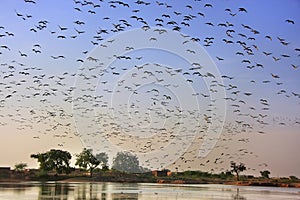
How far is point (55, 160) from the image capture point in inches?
3056

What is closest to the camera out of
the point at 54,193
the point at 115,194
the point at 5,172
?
the point at 54,193

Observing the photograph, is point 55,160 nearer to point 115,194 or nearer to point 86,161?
point 86,161

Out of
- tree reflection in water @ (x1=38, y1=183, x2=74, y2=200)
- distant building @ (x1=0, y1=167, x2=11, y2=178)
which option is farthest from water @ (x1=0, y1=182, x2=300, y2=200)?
distant building @ (x1=0, y1=167, x2=11, y2=178)

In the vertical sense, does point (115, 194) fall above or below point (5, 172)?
below

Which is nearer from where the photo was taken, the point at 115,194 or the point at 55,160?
the point at 115,194

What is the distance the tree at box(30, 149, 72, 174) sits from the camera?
77.4m

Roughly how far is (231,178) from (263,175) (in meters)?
10.9

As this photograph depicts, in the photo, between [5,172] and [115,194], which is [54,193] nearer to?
[115,194]

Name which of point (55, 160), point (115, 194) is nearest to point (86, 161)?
point (55, 160)

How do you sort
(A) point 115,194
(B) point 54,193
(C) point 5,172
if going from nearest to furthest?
(B) point 54,193 → (A) point 115,194 → (C) point 5,172

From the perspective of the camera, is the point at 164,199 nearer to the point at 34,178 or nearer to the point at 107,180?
the point at 34,178

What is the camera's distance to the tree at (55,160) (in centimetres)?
7743

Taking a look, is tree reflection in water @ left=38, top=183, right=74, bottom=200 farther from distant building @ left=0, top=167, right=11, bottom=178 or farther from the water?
distant building @ left=0, top=167, right=11, bottom=178

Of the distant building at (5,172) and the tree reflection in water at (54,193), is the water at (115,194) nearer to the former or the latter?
the tree reflection in water at (54,193)
